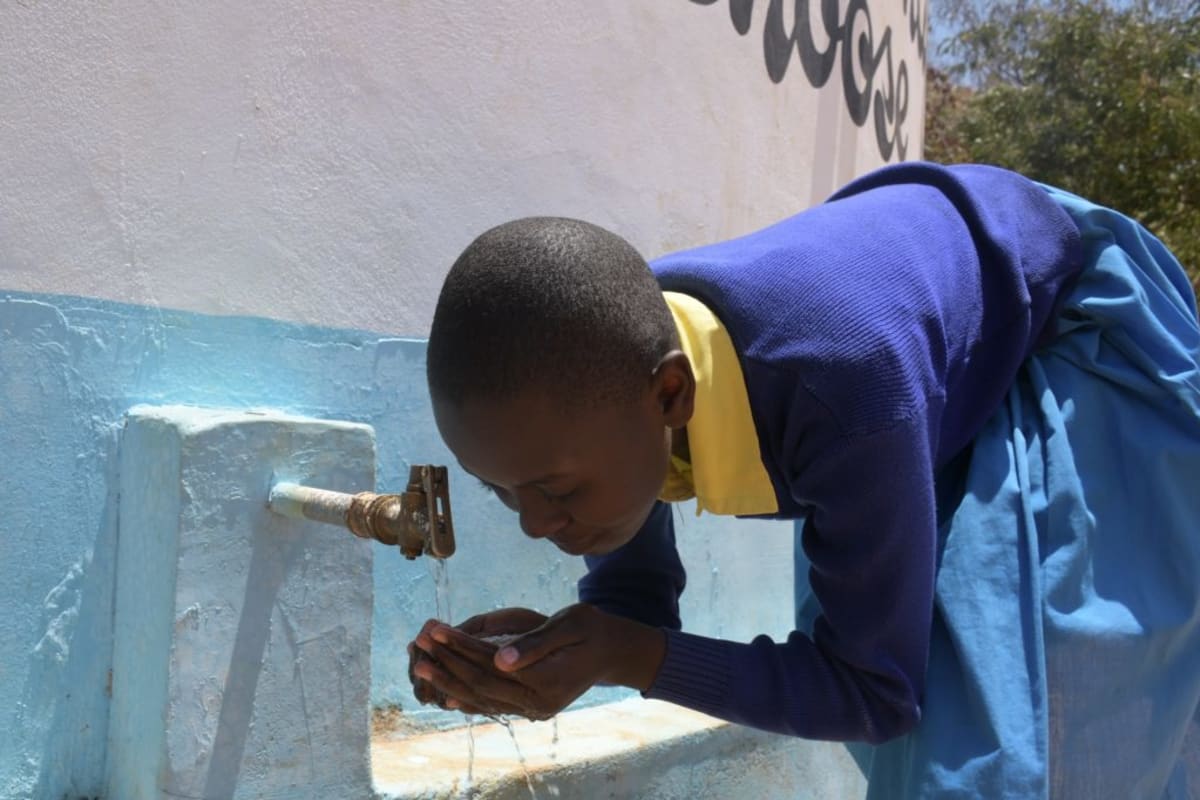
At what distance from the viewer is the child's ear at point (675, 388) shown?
1.39m

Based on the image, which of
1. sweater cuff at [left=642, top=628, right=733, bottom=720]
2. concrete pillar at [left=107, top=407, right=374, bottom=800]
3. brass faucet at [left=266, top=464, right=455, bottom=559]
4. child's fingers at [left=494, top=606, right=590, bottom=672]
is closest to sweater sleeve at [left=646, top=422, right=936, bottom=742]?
sweater cuff at [left=642, top=628, right=733, bottom=720]

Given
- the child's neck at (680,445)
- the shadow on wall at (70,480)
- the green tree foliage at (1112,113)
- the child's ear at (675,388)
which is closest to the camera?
the child's ear at (675,388)

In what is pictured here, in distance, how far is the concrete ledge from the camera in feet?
6.82

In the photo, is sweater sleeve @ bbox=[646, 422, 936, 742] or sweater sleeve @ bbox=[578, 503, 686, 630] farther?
sweater sleeve @ bbox=[578, 503, 686, 630]

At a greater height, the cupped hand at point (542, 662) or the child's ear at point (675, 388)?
the child's ear at point (675, 388)

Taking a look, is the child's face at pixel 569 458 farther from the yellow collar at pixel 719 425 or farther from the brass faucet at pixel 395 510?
the brass faucet at pixel 395 510

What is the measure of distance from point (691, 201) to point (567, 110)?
0.50 metres

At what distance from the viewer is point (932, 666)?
1.49 metres

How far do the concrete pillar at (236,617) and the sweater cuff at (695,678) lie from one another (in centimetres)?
63

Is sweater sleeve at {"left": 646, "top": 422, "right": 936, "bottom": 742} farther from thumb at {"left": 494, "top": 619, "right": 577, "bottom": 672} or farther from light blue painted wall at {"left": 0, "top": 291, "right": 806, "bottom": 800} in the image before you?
light blue painted wall at {"left": 0, "top": 291, "right": 806, "bottom": 800}

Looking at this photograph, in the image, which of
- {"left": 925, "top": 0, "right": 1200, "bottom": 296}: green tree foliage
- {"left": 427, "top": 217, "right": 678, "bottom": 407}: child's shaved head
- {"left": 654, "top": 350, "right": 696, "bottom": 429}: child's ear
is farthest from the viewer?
{"left": 925, "top": 0, "right": 1200, "bottom": 296}: green tree foliage

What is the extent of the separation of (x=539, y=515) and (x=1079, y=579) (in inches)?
24.8

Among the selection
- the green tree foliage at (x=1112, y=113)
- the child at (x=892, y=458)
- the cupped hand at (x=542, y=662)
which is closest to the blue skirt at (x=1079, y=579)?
the child at (x=892, y=458)

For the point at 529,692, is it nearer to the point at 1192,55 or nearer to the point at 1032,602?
the point at 1032,602
